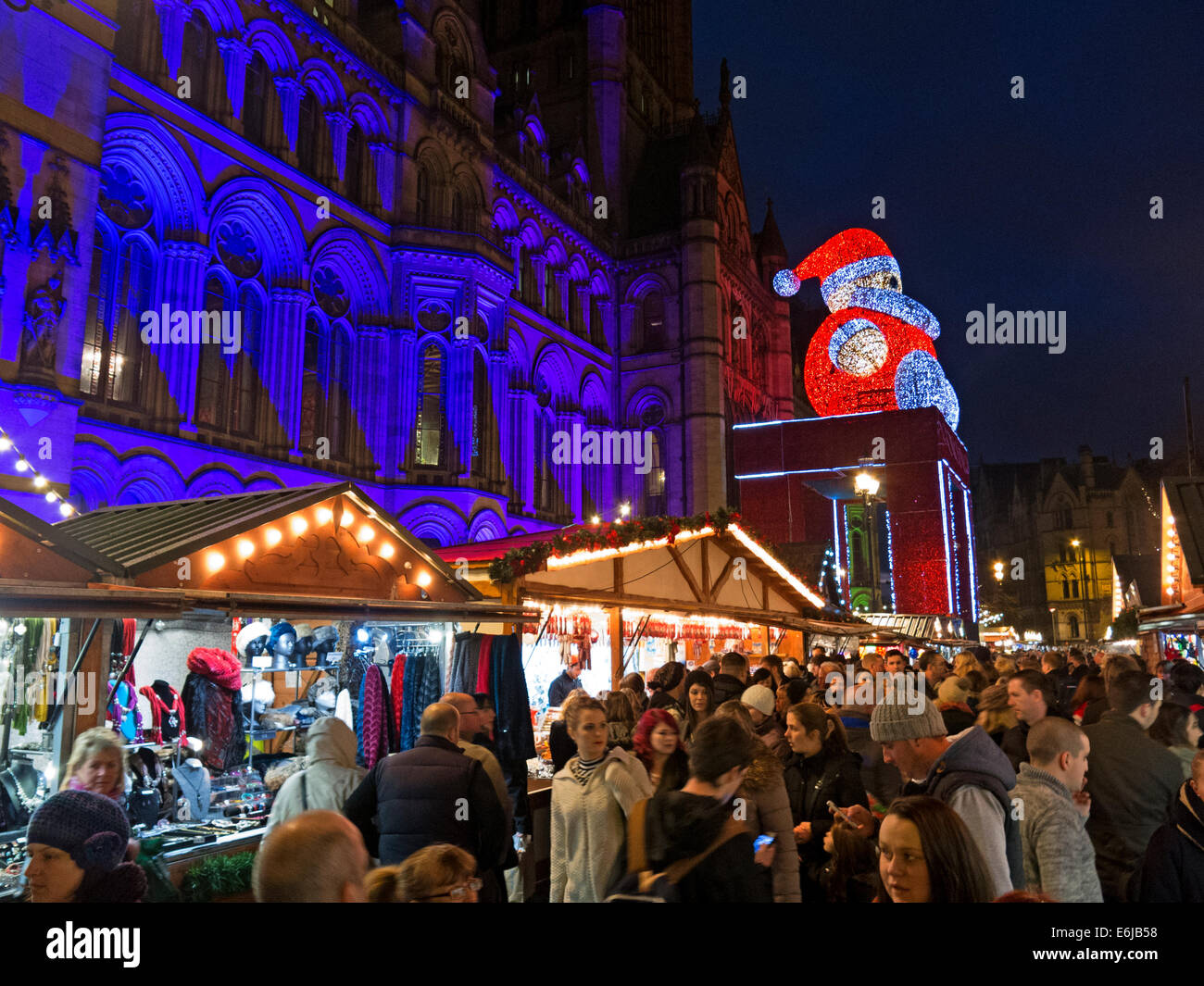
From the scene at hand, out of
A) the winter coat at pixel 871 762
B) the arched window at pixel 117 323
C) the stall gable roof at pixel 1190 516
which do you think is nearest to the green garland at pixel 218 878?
the winter coat at pixel 871 762

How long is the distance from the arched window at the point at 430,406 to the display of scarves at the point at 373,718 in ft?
A: 56.2

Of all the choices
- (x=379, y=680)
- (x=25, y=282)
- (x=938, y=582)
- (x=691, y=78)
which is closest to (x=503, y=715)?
(x=379, y=680)

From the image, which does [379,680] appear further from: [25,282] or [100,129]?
[100,129]

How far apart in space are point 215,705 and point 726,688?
4362 mm

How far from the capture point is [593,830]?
4.65 metres

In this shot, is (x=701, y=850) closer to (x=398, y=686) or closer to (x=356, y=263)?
(x=398, y=686)

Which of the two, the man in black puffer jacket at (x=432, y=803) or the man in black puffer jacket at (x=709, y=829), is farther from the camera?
the man in black puffer jacket at (x=432, y=803)

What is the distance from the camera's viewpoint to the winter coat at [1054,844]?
11.1 feet

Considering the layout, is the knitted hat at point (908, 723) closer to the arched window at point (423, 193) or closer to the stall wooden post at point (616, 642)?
the stall wooden post at point (616, 642)

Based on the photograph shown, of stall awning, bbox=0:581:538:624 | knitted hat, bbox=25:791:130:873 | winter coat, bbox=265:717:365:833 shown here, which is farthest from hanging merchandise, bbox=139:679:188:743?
knitted hat, bbox=25:791:130:873

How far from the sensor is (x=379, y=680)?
8422mm

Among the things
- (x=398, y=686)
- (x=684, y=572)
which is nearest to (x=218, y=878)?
(x=398, y=686)

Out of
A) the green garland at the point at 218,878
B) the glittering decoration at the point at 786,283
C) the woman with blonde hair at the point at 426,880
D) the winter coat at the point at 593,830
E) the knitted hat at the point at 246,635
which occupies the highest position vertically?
the glittering decoration at the point at 786,283
